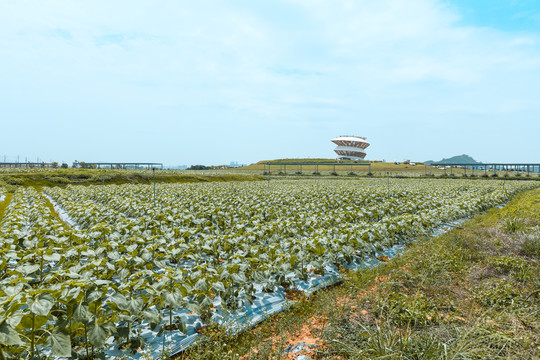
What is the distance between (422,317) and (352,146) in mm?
121597

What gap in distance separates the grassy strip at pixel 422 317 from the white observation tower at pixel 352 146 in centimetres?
11729

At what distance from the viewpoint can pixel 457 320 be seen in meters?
3.84

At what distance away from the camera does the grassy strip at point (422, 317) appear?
308cm

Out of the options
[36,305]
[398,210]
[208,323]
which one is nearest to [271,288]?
[208,323]

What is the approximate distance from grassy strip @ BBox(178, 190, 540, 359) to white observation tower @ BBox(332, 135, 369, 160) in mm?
117287

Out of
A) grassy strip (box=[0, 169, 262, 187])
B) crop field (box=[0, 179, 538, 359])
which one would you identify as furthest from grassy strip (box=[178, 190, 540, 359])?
grassy strip (box=[0, 169, 262, 187])

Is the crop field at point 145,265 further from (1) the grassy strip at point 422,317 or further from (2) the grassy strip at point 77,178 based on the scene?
(2) the grassy strip at point 77,178

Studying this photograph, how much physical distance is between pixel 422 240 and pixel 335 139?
118 meters

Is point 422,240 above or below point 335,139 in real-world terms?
below

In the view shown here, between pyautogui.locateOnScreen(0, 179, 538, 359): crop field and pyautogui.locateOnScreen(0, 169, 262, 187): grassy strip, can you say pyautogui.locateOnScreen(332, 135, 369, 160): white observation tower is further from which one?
pyautogui.locateOnScreen(0, 179, 538, 359): crop field

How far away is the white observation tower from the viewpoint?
4656 inches

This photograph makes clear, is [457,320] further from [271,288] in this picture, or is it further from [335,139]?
[335,139]

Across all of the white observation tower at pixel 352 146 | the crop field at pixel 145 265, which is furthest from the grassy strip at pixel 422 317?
the white observation tower at pixel 352 146

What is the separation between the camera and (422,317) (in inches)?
145
